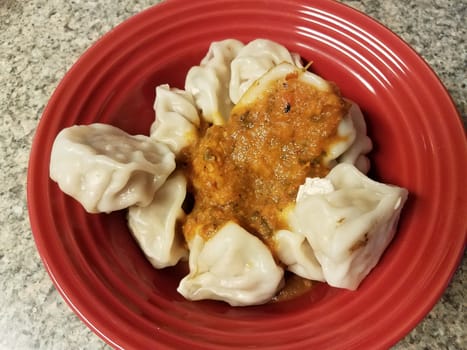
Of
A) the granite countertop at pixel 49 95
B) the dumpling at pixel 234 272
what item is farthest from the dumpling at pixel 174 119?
the granite countertop at pixel 49 95

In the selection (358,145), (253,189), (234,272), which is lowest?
(234,272)

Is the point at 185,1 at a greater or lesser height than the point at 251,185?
greater

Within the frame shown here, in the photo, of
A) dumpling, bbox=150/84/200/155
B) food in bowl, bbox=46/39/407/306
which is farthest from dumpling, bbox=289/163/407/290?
dumpling, bbox=150/84/200/155

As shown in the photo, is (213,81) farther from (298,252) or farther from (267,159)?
(298,252)

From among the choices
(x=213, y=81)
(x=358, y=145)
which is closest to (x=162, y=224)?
(x=213, y=81)

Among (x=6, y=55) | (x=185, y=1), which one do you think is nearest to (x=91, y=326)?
(x=185, y=1)

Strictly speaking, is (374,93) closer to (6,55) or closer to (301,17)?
(301,17)
